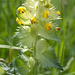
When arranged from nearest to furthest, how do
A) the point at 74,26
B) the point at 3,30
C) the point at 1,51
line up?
1. the point at 1,51
2. the point at 3,30
3. the point at 74,26

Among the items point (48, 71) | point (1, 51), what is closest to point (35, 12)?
point (1, 51)

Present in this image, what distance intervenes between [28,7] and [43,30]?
0.56ft

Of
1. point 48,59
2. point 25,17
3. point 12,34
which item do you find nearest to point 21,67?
point 48,59

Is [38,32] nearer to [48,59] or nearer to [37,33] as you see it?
[37,33]

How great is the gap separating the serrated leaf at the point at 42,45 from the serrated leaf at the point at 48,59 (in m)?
0.03

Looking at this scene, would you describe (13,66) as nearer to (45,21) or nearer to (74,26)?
(45,21)

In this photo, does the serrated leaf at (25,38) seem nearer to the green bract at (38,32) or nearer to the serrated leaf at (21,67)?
the green bract at (38,32)

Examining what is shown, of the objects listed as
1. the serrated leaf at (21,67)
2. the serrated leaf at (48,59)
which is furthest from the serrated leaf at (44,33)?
the serrated leaf at (21,67)

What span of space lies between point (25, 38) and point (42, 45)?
0.35 feet

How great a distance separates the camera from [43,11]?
0.79m

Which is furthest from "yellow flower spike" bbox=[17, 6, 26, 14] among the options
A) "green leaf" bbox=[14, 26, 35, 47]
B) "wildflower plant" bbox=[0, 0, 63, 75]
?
"green leaf" bbox=[14, 26, 35, 47]

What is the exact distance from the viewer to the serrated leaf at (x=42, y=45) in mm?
803

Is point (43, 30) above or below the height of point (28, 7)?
below

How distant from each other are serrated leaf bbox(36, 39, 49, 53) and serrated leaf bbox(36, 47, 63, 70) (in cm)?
3
